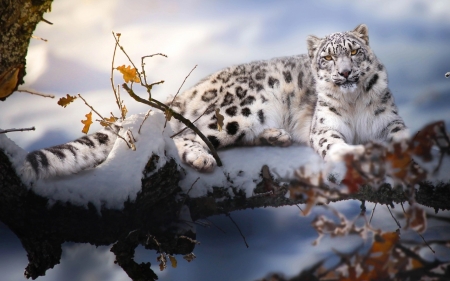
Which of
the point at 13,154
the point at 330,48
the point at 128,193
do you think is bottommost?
the point at 128,193

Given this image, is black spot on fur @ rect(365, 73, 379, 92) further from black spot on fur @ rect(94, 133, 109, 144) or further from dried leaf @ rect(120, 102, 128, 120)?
black spot on fur @ rect(94, 133, 109, 144)

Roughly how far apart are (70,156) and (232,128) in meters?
1.04

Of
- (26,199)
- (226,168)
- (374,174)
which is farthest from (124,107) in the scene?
(374,174)

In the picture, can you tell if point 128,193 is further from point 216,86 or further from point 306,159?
point 216,86

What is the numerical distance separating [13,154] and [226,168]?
1069 millimetres

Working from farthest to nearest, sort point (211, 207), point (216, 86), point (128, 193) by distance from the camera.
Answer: point (216, 86)
point (211, 207)
point (128, 193)

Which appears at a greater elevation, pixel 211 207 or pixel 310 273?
pixel 211 207

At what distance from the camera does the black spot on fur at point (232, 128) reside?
3252mm

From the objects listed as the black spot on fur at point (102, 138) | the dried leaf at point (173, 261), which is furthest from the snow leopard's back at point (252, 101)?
the dried leaf at point (173, 261)

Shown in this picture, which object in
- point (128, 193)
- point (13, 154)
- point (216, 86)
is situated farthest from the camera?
point (216, 86)

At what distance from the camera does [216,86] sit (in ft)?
11.6

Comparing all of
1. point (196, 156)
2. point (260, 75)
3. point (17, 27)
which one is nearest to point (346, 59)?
point (260, 75)

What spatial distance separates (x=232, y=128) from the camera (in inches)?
128

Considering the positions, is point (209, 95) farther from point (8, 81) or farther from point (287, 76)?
point (8, 81)
